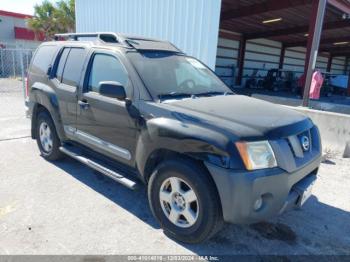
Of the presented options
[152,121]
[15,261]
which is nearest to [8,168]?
[15,261]

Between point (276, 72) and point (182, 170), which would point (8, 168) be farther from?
point (276, 72)

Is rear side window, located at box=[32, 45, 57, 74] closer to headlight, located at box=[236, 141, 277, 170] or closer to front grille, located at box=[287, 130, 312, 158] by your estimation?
headlight, located at box=[236, 141, 277, 170]

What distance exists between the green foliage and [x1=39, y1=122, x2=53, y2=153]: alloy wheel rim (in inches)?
875

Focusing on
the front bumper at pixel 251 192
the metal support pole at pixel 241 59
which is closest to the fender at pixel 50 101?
the front bumper at pixel 251 192

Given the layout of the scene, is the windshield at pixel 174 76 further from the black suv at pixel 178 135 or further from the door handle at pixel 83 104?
the door handle at pixel 83 104

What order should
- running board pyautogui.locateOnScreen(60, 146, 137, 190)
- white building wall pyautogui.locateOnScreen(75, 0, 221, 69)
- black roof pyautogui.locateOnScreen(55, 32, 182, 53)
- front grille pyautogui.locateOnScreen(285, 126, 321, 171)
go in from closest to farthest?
front grille pyautogui.locateOnScreen(285, 126, 321, 171)
running board pyautogui.locateOnScreen(60, 146, 137, 190)
black roof pyautogui.locateOnScreen(55, 32, 182, 53)
white building wall pyautogui.locateOnScreen(75, 0, 221, 69)

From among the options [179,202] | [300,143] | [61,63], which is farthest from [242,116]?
[61,63]

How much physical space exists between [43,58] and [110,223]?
3150mm

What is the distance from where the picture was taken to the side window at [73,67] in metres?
4.11

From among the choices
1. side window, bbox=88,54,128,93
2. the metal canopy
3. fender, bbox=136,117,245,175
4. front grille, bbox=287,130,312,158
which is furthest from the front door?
the metal canopy

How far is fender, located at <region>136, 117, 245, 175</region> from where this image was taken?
2.51 metres

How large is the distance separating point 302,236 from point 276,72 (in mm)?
23012

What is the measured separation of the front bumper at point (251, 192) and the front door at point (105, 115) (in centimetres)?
120

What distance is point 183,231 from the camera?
2.93 metres
